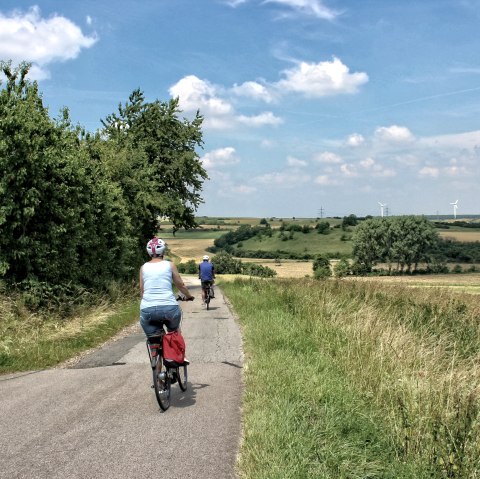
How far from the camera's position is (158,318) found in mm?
6281

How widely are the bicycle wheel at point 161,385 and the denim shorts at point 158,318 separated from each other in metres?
0.43

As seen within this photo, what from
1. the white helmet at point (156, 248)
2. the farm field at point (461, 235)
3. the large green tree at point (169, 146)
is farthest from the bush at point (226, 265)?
the white helmet at point (156, 248)

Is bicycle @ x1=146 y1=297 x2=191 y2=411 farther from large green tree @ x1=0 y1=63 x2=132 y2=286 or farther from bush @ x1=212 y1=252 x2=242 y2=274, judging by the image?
bush @ x1=212 y1=252 x2=242 y2=274

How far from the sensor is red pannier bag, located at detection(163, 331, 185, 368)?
6.30 m

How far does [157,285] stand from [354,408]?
2.84m

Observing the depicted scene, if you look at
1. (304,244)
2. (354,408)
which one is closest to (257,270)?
(304,244)

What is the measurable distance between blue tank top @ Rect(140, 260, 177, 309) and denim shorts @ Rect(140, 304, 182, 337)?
2.5 inches

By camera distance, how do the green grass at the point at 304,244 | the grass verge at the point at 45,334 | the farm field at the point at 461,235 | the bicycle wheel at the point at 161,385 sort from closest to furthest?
the bicycle wheel at the point at 161,385
the grass verge at the point at 45,334
the green grass at the point at 304,244
the farm field at the point at 461,235

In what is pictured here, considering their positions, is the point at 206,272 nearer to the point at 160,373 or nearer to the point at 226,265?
the point at 160,373

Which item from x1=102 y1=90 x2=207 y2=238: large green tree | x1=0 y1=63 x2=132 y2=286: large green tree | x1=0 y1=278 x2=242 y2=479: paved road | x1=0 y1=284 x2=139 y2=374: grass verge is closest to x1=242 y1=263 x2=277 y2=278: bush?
x1=102 y1=90 x2=207 y2=238: large green tree

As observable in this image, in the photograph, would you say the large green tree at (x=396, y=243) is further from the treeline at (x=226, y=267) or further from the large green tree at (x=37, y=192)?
the large green tree at (x=37, y=192)

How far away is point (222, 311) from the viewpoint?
18.3 meters

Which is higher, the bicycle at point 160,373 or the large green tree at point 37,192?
the large green tree at point 37,192

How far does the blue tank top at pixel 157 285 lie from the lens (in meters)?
6.31
